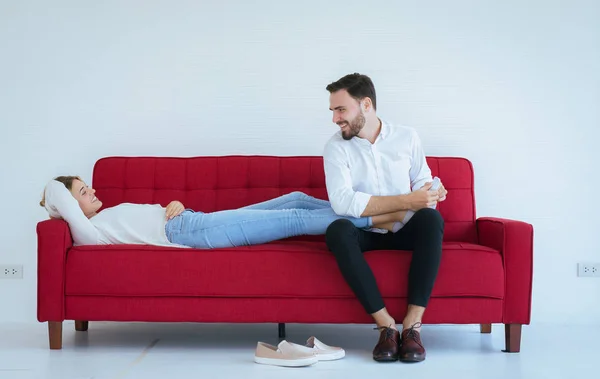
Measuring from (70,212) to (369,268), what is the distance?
1.28 meters

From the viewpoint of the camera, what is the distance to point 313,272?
3014 mm

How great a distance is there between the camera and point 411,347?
282 cm

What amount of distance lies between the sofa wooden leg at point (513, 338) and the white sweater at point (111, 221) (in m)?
1.46

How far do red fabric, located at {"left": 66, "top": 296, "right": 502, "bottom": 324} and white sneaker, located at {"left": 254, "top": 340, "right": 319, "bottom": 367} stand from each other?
15 cm

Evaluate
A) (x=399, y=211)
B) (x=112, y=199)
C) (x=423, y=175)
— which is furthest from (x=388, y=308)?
(x=112, y=199)

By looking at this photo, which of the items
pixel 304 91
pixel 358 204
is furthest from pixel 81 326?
pixel 304 91

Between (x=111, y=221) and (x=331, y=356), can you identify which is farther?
(x=111, y=221)

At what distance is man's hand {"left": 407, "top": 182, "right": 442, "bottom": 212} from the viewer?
121 inches

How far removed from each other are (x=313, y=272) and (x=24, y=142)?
2.08 metres

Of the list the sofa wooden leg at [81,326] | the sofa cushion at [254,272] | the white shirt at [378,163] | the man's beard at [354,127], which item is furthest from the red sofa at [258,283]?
the sofa wooden leg at [81,326]

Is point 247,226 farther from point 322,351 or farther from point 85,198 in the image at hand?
point 85,198

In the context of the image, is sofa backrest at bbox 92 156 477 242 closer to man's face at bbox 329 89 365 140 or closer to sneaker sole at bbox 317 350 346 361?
man's face at bbox 329 89 365 140

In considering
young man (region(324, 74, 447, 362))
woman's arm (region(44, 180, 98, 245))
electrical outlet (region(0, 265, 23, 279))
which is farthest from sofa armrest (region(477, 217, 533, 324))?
electrical outlet (region(0, 265, 23, 279))

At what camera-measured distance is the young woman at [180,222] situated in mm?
3146
